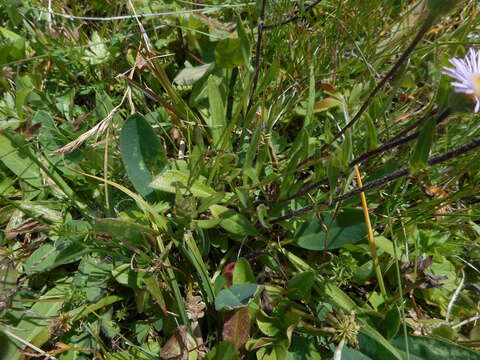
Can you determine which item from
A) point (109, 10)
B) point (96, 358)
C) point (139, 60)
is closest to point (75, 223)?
point (96, 358)

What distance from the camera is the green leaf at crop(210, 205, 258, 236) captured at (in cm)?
118

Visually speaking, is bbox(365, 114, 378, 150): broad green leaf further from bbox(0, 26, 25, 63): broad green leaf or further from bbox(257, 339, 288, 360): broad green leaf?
bbox(0, 26, 25, 63): broad green leaf

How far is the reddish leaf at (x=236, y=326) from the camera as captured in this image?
107cm

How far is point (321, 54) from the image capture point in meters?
1.57

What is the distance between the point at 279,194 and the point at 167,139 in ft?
1.67

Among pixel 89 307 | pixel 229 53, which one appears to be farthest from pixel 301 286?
pixel 229 53

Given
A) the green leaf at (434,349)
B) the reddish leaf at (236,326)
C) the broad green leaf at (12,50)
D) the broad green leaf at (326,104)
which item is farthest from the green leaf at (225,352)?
the broad green leaf at (12,50)

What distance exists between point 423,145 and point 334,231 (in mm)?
445

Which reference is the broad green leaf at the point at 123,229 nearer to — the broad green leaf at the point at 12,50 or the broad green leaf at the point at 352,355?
the broad green leaf at the point at 352,355

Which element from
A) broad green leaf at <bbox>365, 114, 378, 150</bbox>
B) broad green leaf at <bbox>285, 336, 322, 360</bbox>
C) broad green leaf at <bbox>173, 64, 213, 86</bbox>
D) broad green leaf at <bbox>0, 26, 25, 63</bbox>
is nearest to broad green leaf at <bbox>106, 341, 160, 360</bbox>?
broad green leaf at <bbox>285, 336, 322, 360</bbox>

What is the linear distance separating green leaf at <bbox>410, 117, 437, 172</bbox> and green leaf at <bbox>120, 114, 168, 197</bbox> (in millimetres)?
729

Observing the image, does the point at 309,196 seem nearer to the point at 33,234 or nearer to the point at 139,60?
the point at 139,60

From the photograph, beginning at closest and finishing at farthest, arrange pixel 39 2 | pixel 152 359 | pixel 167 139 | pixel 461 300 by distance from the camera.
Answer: pixel 152 359
pixel 461 300
pixel 167 139
pixel 39 2

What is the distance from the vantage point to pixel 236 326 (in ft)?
3.53
